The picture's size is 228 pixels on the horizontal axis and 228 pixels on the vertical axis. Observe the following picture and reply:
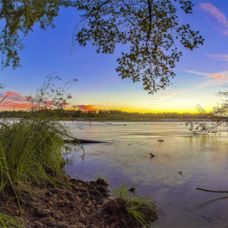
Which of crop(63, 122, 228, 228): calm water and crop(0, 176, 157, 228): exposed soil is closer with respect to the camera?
crop(0, 176, 157, 228): exposed soil

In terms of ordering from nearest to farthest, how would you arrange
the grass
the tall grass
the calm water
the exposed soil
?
1. the exposed soil
2. the tall grass
3. the grass
4. the calm water

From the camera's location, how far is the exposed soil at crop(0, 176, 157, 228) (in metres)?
3.14

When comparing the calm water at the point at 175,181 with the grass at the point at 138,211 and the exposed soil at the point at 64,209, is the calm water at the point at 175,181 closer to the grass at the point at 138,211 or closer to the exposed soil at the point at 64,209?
the grass at the point at 138,211


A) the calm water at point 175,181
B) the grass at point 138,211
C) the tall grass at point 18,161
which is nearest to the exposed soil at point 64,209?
the grass at point 138,211

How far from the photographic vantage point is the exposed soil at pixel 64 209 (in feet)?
10.3

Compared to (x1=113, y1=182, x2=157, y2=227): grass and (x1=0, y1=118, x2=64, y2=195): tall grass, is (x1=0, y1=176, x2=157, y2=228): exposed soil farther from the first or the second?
(x1=0, y1=118, x2=64, y2=195): tall grass

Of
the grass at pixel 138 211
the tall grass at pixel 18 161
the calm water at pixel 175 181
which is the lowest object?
the calm water at pixel 175 181

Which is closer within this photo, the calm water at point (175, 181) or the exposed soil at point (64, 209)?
the exposed soil at point (64, 209)

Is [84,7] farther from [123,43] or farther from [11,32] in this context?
[11,32]

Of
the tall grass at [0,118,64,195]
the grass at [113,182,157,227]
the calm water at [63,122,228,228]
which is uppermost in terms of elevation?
the tall grass at [0,118,64,195]

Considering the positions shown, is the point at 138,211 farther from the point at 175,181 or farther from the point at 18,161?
the point at 175,181

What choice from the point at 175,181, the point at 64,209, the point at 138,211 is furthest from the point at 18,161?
the point at 175,181

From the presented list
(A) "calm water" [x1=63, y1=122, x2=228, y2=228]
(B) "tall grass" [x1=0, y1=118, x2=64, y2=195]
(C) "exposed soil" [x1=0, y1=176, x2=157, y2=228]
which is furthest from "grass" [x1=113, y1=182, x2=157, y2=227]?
(B) "tall grass" [x1=0, y1=118, x2=64, y2=195]

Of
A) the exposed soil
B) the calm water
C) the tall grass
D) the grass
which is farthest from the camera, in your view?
the calm water
